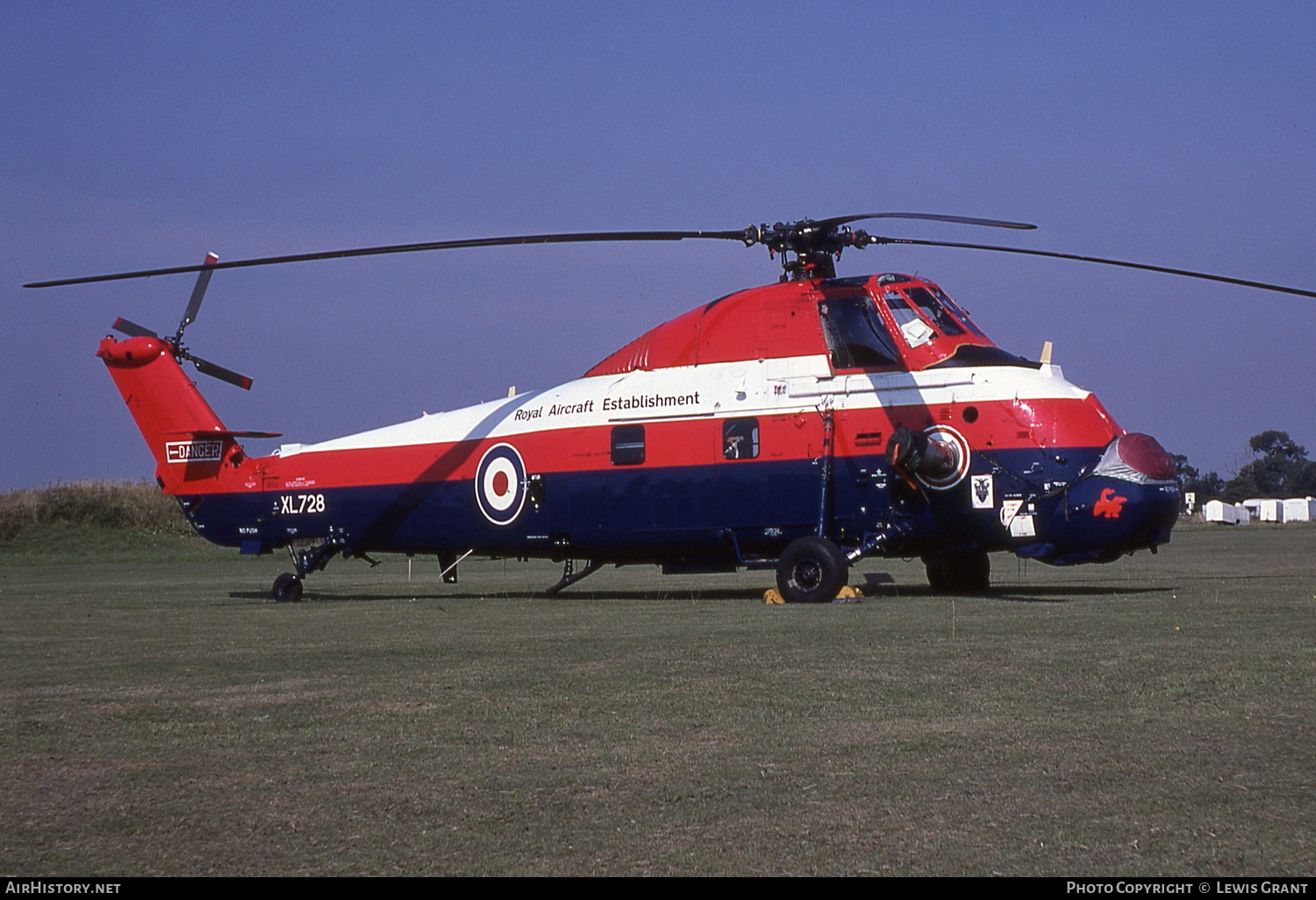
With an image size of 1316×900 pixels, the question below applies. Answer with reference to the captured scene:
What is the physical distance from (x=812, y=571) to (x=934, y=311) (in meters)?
4.17

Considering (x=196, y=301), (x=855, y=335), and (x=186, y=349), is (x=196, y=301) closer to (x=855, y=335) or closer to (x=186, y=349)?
(x=186, y=349)

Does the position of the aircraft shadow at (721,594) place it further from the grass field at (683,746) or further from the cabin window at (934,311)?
the cabin window at (934,311)

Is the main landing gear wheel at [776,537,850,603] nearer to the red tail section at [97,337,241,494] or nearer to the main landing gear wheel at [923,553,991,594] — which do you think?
the main landing gear wheel at [923,553,991,594]

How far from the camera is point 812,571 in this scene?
19.4 m

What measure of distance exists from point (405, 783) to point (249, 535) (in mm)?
19839

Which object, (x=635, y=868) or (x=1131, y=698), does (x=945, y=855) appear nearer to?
(x=635, y=868)

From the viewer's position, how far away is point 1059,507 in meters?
18.8

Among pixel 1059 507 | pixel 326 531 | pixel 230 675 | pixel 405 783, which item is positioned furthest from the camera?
pixel 326 531

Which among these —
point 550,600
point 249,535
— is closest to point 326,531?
point 249,535

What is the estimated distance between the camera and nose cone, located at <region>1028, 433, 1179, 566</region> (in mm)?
18406

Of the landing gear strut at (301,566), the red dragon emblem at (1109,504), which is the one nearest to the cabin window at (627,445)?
the landing gear strut at (301,566)

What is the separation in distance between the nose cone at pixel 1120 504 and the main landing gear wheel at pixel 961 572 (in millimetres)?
2239

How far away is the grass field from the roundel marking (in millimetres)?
3867

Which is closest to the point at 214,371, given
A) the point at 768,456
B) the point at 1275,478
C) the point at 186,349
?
the point at 186,349
